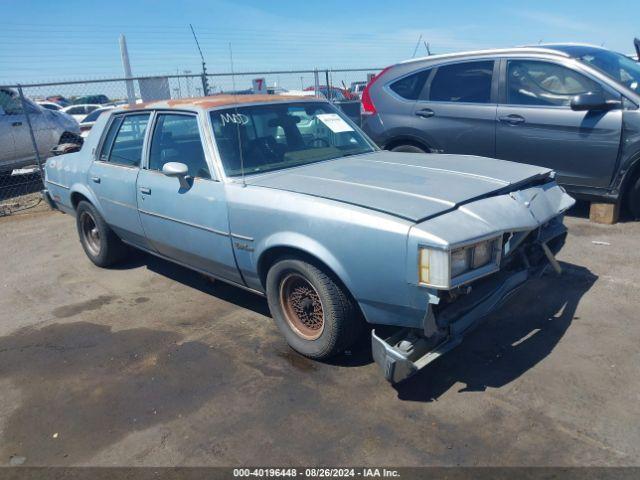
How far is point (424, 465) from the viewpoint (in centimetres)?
256

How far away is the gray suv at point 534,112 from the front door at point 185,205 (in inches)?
127

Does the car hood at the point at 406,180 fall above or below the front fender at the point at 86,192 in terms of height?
above

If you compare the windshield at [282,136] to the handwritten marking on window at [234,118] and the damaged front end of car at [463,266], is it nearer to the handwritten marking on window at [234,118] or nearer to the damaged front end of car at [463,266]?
the handwritten marking on window at [234,118]

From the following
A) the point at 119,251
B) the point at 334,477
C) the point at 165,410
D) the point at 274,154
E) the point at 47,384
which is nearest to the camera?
the point at 334,477

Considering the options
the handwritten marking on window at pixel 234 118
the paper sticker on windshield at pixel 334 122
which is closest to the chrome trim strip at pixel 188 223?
the handwritten marking on window at pixel 234 118

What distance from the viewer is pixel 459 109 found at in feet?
20.6

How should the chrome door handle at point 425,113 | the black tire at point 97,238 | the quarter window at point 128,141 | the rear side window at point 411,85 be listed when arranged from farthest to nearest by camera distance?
the rear side window at point 411,85, the chrome door handle at point 425,113, the black tire at point 97,238, the quarter window at point 128,141

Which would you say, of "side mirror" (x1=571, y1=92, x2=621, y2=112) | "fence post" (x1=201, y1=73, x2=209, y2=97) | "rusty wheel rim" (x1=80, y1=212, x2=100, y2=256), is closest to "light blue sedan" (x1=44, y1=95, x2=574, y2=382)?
"rusty wheel rim" (x1=80, y1=212, x2=100, y2=256)

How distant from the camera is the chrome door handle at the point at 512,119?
5836mm

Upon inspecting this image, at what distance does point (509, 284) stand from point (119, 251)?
3.93 metres

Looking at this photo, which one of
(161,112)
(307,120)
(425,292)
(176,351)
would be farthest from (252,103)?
(425,292)

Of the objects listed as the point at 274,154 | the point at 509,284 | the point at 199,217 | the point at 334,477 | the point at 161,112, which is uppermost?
the point at 161,112

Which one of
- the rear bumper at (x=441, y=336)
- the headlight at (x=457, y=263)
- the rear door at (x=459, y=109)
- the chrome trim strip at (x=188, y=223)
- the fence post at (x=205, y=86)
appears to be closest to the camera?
the headlight at (x=457, y=263)

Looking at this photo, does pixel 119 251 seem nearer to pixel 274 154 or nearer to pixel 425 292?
pixel 274 154
